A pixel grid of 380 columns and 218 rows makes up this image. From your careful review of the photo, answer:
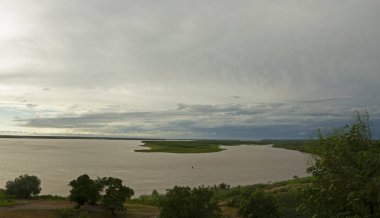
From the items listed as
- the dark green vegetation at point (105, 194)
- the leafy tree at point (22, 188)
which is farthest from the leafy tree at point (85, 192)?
the leafy tree at point (22, 188)

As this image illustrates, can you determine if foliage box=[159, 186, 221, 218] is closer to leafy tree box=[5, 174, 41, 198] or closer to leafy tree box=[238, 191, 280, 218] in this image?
leafy tree box=[238, 191, 280, 218]

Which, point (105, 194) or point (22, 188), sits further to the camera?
point (22, 188)

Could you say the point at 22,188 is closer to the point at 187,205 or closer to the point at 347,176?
the point at 187,205

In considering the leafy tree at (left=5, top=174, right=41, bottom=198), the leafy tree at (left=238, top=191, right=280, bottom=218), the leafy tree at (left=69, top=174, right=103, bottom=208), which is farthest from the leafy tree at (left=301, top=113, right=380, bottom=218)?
the leafy tree at (left=5, top=174, right=41, bottom=198)

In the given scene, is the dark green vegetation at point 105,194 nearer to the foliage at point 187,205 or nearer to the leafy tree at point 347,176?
the foliage at point 187,205

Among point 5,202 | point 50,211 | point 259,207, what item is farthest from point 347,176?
point 5,202

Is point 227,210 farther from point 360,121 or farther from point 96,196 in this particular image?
point 360,121
